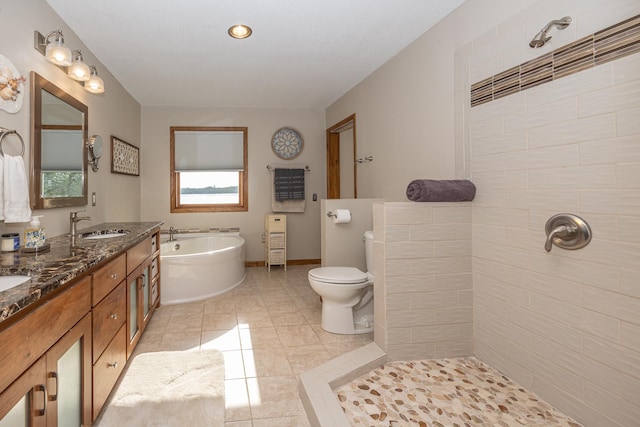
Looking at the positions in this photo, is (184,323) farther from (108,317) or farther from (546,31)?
(546,31)

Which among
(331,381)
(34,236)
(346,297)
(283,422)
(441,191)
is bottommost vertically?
(283,422)

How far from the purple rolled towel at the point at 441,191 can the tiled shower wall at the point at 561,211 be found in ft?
0.27

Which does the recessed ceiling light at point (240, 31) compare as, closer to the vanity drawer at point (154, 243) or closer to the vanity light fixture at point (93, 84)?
the vanity light fixture at point (93, 84)

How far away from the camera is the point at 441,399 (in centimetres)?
179

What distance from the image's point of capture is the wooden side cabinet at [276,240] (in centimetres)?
495

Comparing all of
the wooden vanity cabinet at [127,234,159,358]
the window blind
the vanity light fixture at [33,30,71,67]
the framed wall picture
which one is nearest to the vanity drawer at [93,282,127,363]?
the wooden vanity cabinet at [127,234,159,358]

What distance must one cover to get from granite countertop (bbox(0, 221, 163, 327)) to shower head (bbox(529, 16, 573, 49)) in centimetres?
222

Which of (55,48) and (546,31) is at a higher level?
(55,48)

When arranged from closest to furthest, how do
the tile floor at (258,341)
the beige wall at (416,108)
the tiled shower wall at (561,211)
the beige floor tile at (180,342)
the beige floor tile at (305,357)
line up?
1. the tiled shower wall at (561,211)
2. the tile floor at (258,341)
3. the beige floor tile at (305,357)
4. the beige wall at (416,108)
5. the beige floor tile at (180,342)

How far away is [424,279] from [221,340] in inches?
60.5

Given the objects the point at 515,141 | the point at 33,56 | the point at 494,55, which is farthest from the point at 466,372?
the point at 33,56

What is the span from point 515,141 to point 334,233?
1675 millimetres

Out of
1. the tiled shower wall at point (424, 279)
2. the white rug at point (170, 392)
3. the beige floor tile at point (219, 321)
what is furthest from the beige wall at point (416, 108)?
the white rug at point (170, 392)

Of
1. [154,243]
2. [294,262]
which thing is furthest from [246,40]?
[294,262]
